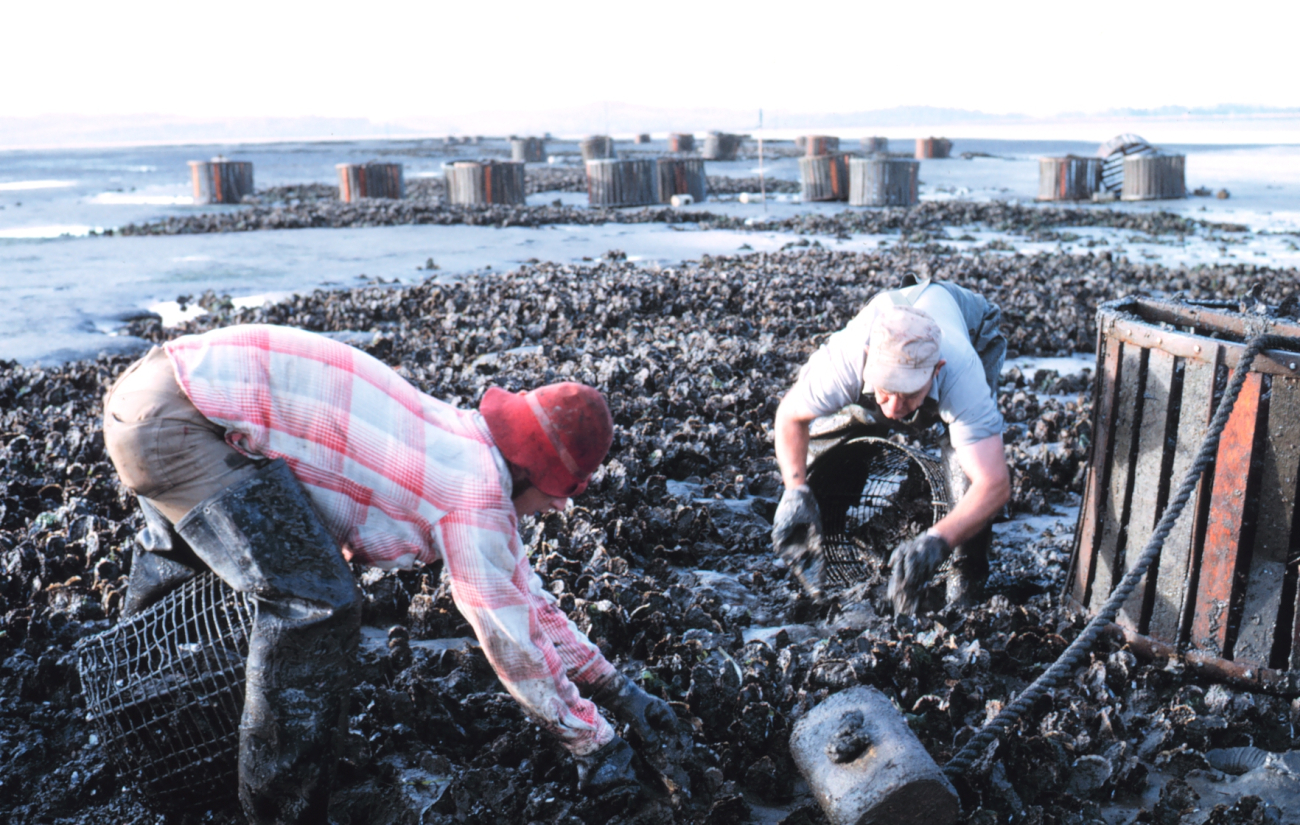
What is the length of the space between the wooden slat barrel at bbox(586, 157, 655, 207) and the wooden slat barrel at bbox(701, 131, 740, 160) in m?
21.6

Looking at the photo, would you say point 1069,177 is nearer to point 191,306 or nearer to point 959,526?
point 191,306

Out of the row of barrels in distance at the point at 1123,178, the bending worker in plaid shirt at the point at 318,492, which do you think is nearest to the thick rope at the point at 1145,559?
the bending worker in plaid shirt at the point at 318,492

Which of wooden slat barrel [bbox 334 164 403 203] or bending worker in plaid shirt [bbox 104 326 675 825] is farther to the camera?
wooden slat barrel [bbox 334 164 403 203]

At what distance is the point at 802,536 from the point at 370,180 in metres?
22.0

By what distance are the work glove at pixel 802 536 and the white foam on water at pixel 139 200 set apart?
24.1 m

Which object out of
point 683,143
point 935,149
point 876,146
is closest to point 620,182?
point 935,149

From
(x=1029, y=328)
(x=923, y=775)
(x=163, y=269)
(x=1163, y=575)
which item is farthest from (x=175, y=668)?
(x=163, y=269)

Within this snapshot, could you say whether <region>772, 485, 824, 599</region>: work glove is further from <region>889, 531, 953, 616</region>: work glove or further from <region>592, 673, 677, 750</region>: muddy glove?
<region>592, 673, 677, 750</region>: muddy glove

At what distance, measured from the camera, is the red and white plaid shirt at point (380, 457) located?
248cm

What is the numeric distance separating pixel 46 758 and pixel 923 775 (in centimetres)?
250

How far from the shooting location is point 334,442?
2512 millimetres

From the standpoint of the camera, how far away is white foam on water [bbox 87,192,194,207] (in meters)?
24.6

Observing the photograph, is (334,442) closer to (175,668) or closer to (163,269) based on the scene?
(175,668)

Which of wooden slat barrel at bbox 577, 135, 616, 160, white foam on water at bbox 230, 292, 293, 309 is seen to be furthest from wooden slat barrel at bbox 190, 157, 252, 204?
wooden slat barrel at bbox 577, 135, 616, 160
